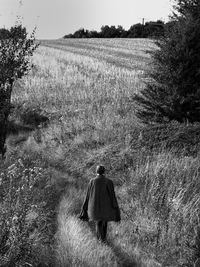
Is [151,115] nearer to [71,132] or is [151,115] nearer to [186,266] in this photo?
[71,132]

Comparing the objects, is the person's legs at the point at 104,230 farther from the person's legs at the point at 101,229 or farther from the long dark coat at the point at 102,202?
the long dark coat at the point at 102,202

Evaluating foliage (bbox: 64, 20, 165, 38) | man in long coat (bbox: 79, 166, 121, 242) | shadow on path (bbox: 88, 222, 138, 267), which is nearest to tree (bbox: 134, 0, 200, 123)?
man in long coat (bbox: 79, 166, 121, 242)

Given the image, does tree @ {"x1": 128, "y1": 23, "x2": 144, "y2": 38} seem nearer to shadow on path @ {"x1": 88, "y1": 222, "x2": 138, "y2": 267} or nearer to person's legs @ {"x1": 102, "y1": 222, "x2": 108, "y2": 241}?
person's legs @ {"x1": 102, "y1": 222, "x2": 108, "y2": 241}

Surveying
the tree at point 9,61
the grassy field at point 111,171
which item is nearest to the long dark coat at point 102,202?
the grassy field at point 111,171

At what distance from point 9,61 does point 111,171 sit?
4.80m

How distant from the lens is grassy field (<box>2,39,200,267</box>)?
7340mm

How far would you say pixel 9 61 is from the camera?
13242 mm

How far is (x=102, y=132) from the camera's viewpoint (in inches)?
541

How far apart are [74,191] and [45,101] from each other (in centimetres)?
1061

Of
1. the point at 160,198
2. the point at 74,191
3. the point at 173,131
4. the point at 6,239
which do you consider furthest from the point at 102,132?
the point at 6,239

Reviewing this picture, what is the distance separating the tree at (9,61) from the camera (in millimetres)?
12812

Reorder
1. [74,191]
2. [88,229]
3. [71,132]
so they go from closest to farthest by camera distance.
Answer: [88,229] < [74,191] < [71,132]

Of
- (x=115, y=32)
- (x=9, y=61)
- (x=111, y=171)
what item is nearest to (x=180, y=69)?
(x=111, y=171)

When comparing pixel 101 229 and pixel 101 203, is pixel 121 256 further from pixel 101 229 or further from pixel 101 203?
pixel 101 203
